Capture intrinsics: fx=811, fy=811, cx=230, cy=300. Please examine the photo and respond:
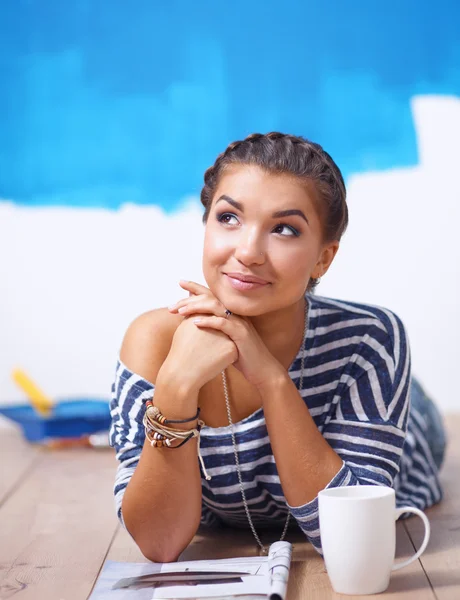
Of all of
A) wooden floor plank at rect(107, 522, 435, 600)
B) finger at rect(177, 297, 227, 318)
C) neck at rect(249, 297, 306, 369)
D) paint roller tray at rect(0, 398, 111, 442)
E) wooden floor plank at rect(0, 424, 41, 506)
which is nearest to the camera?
wooden floor plank at rect(107, 522, 435, 600)

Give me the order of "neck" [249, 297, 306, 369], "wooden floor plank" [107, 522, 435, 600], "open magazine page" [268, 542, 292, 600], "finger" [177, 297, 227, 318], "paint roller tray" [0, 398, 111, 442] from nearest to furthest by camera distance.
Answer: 1. "open magazine page" [268, 542, 292, 600]
2. "wooden floor plank" [107, 522, 435, 600]
3. "finger" [177, 297, 227, 318]
4. "neck" [249, 297, 306, 369]
5. "paint roller tray" [0, 398, 111, 442]

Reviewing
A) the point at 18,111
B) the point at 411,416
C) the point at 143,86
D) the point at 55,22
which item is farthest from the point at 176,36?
the point at 411,416

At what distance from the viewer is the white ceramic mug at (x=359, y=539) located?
1062mm

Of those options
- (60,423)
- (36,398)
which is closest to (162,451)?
(60,423)

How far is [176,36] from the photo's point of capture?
3205 mm

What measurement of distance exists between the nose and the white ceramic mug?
35 centimetres

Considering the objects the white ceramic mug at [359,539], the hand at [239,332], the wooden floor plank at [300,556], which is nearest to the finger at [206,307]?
the hand at [239,332]

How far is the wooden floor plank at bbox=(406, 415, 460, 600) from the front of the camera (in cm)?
118

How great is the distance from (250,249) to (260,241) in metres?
0.03

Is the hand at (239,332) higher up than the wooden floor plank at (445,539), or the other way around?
the hand at (239,332)

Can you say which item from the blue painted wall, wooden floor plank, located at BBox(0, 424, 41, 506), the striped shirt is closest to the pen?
the striped shirt

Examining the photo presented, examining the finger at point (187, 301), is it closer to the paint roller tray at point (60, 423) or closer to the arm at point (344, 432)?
the arm at point (344, 432)

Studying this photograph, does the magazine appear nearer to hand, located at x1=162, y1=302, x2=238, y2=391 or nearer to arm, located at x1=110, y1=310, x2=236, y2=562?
arm, located at x1=110, y1=310, x2=236, y2=562

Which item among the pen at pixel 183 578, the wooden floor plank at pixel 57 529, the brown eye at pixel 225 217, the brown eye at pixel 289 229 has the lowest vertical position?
the wooden floor plank at pixel 57 529
